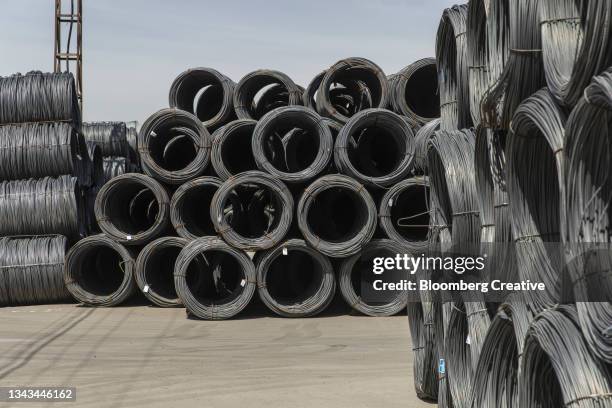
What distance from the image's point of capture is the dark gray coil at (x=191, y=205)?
12078 mm

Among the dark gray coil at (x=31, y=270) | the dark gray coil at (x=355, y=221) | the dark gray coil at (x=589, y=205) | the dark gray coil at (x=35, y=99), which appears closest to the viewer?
the dark gray coil at (x=589, y=205)

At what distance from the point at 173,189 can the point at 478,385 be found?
27.9 ft

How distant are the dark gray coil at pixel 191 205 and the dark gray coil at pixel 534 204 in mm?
8091

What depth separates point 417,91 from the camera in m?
13.0

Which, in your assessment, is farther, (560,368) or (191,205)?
(191,205)

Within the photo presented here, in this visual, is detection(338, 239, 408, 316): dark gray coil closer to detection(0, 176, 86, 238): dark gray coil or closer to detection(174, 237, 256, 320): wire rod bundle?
detection(174, 237, 256, 320): wire rod bundle

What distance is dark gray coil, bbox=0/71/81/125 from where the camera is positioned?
13.4 meters

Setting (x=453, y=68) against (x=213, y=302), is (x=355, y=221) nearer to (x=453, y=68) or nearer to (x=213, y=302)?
(x=213, y=302)

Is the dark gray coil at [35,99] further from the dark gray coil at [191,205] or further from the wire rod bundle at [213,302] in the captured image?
the wire rod bundle at [213,302]

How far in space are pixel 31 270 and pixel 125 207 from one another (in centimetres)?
178

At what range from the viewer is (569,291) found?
3781mm

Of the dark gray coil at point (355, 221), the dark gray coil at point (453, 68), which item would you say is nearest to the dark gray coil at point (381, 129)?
the dark gray coil at point (355, 221)

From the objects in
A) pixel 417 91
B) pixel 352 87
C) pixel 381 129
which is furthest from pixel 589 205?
pixel 352 87

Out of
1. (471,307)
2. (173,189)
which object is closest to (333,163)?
(173,189)
